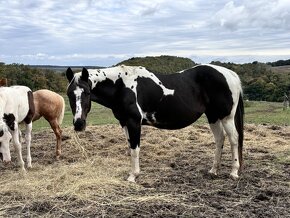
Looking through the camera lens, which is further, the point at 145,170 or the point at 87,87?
the point at 145,170

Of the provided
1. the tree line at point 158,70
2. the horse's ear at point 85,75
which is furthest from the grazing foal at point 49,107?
the tree line at point 158,70

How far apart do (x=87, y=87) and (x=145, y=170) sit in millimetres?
1859

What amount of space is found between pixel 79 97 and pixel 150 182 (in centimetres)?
158

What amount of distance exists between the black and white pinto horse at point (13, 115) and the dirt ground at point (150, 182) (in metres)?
0.43

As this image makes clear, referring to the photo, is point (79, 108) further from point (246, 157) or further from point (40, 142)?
point (40, 142)

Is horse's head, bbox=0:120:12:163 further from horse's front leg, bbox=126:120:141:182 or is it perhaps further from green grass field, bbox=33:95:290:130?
green grass field, bbox=33:95:290:130

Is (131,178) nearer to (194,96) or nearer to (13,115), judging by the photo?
(194,96)

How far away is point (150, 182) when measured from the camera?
19.8 feet

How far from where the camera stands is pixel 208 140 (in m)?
9.73

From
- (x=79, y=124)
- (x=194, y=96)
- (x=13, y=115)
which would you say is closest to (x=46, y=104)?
(x=13, y=115)

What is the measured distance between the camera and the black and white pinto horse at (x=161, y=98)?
606 centimetres

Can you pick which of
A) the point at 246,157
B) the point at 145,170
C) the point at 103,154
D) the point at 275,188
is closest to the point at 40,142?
the point at 103,154

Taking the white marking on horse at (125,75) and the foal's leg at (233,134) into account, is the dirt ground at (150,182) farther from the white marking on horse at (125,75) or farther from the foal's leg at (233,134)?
the white marking on horse at (125,75)

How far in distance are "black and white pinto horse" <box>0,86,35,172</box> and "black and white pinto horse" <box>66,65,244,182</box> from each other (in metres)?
1.51
